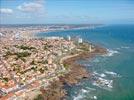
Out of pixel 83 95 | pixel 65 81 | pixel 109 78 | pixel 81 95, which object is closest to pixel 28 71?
pixel 65 81

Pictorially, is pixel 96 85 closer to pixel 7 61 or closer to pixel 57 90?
pixel 57 90

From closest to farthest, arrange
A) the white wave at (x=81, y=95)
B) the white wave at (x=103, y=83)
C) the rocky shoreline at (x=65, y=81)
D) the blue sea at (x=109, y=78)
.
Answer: the white wave at (x=81, y=95) < the rocky shoreline at (x=65, y=81) < the blue sea at (x=109, y=78) < the white wave at (x=103, y=83)

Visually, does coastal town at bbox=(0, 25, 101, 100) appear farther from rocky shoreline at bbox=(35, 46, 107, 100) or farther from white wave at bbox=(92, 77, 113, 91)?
white wave at bbox=(92, 77, 113, 91)

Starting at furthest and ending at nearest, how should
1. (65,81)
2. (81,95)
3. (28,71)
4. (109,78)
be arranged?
(28,71) < (109,78) < (65,81) < (81,95)

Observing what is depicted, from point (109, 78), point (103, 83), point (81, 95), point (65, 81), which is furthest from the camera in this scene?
point (109, 78)

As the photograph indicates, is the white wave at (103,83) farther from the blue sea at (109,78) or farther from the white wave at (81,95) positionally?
the white wave at (81,95)

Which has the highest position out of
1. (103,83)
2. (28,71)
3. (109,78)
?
(28,71)

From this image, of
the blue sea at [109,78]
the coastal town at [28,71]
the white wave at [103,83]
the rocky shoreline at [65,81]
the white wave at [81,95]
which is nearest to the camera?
the white wave at [81,95]

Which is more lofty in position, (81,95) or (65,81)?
(65,81)

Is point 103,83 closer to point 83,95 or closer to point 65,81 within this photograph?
point 83,95

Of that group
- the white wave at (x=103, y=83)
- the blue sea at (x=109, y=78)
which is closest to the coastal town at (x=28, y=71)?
the blue sea at (x=109, y=78)

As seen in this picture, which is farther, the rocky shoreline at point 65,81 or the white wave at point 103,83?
the white wave at point 103,83
